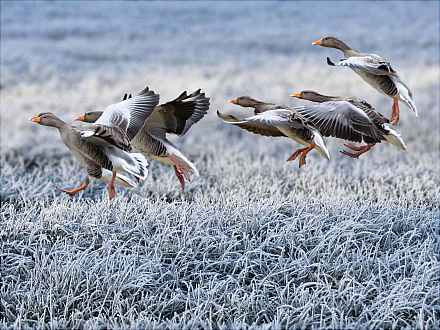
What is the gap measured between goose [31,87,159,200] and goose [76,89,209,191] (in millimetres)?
52

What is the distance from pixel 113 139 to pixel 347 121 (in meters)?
0.69

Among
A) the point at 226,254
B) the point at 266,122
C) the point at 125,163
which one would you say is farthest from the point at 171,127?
the point at 226,254

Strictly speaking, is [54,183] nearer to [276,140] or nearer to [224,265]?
[224,265]

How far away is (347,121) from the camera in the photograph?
1.88 meters

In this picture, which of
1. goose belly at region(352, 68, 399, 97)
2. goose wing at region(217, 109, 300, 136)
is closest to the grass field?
goose belly at region(352, 68, 399, 97)

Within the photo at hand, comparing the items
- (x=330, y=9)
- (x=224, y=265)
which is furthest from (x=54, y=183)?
(x=330, y=9)

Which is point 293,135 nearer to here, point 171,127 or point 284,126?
point 284,126

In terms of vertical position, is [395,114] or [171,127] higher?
[395,114]

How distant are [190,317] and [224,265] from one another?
52 cm

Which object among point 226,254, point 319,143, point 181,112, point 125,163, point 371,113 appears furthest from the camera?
point 226,254

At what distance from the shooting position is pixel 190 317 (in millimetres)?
3436

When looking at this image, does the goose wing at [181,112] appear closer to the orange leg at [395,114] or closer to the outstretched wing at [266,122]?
the outstretched wing at [266,122]

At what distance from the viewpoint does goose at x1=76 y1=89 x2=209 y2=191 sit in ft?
7.00

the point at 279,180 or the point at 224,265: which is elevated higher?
the point at 224,265
